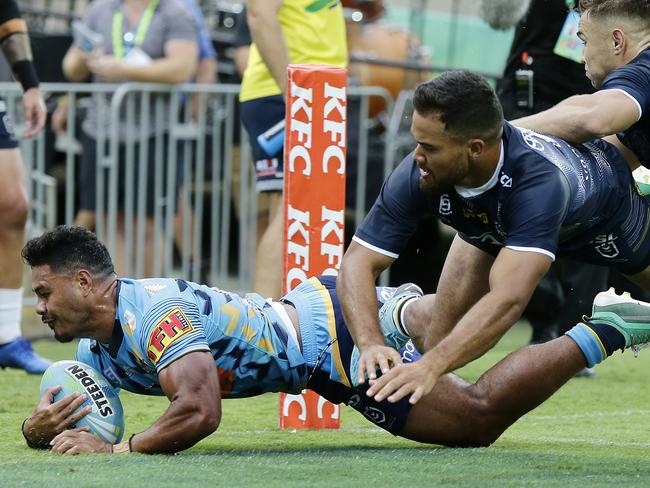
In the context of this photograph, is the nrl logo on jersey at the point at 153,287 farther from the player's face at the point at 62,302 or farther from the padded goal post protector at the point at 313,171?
the padded goal post protector at the point at 313,171

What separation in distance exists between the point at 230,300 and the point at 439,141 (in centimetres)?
106

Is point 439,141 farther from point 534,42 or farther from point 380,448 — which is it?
point 534,42

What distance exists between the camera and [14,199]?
23.5 ft

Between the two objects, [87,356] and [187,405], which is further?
[87,356]

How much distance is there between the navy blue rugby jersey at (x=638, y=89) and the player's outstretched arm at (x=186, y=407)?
1683 mm

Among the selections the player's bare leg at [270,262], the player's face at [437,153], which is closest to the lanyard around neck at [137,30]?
the player's bare leg at [270,262]

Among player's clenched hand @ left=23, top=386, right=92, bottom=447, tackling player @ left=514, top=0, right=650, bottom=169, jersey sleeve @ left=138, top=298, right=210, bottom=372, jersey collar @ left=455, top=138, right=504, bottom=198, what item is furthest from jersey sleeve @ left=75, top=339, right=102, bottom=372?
tackling player @ left=514, top=0, right=650, bottom=169

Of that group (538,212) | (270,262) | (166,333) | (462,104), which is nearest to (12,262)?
(270,262)

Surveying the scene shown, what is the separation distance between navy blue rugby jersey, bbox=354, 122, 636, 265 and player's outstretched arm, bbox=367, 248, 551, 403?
6 cm

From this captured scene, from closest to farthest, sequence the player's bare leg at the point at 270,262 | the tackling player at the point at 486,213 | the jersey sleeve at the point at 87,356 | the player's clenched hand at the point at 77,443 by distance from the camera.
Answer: the tackling player at the point at 486,213
the player's clenched hand at the point at 77,443
the jersey sleeve at the point at 87,356
the player's bare leg at the point at 270,262

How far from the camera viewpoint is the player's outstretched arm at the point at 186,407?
4672 mm

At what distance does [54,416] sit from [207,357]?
2.07 feet

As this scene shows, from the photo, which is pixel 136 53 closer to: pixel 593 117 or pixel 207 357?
pixel 207 357

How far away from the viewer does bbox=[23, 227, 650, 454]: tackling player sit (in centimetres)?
474
